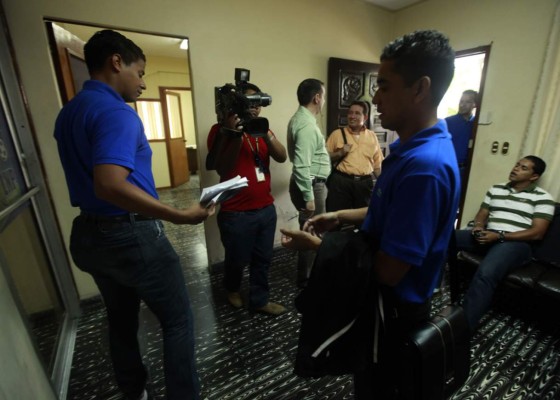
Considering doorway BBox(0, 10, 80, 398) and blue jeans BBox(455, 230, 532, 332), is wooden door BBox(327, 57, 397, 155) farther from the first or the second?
doorway BBox(0, 10, 80, 398)

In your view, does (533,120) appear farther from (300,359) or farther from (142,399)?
(142,399)

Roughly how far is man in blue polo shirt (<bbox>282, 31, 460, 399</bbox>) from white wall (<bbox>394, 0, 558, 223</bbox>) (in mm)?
2205

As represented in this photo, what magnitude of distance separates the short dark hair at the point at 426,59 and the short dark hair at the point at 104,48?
86cm

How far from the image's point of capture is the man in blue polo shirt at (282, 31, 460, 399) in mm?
608

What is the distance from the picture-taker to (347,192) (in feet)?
7.38

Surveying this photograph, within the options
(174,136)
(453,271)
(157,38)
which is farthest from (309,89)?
(174,136)

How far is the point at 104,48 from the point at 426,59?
99 centimetres

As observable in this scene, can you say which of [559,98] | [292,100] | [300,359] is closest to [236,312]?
[300,359]

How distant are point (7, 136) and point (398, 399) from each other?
6.82 ft

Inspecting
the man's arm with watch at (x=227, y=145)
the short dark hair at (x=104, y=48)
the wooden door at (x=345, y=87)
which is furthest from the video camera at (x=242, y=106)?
the wooden door at (x=345, y=87)

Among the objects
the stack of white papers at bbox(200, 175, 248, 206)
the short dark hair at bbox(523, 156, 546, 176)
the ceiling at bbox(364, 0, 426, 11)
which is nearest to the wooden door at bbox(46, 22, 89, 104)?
the stack of white papers at bbox(200, 175, 248, 206)

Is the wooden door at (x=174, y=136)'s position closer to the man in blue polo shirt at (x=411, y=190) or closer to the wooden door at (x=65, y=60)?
the wooden door at (x=65, y=60)

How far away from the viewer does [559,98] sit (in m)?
2.06

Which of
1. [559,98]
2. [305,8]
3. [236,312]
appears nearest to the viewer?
[236,312]
